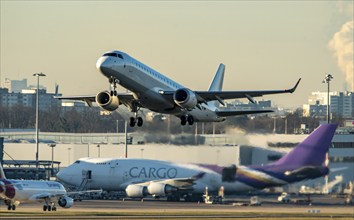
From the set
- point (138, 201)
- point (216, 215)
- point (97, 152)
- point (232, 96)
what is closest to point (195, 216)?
point (216, 215)

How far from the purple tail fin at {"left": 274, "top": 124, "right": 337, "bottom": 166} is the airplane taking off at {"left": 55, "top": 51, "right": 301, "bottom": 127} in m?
4.91

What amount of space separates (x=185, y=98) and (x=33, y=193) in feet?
112

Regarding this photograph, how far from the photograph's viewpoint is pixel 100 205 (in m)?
119

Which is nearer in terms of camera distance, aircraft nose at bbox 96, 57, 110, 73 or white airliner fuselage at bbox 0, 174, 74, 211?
aircraft nose at bbox 96, 57, 110, 73

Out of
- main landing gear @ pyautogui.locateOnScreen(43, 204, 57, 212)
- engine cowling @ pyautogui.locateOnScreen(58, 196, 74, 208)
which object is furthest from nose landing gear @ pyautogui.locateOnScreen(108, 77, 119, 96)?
engine cowling @ pyautogui.locateOnScreen(58, 196, 74, 208)

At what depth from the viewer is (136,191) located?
123250 mm

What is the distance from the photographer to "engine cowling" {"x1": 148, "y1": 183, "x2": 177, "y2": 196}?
122625 mm

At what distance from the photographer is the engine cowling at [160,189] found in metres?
123

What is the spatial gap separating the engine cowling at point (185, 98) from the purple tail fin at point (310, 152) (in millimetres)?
8407

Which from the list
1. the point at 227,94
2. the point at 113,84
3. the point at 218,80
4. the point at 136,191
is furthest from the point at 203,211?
the point at 113,84

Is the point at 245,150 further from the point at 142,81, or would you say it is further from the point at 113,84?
the point at 113,84

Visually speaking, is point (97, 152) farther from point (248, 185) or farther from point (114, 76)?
point (114, 76)

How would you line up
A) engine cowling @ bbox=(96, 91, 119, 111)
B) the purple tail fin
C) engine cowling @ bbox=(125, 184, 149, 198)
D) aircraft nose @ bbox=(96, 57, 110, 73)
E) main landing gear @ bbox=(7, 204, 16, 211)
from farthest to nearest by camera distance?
1. engine cowling @ bbox=(125, 184, 149, 198)
2. main landing gear @ bbox=(7, 204, 16, 211)
3. the purple tail fin
4. engine cowling @ bbox=(96, 91, 119, 111)
5. aircraft nose @ bbox=(96, 57, 110, 73)

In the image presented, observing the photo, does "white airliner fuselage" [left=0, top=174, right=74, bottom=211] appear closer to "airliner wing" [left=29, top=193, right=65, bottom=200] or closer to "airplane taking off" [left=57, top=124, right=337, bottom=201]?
"airliner wing" [left=29, top=193, right=65, bottom=200]
